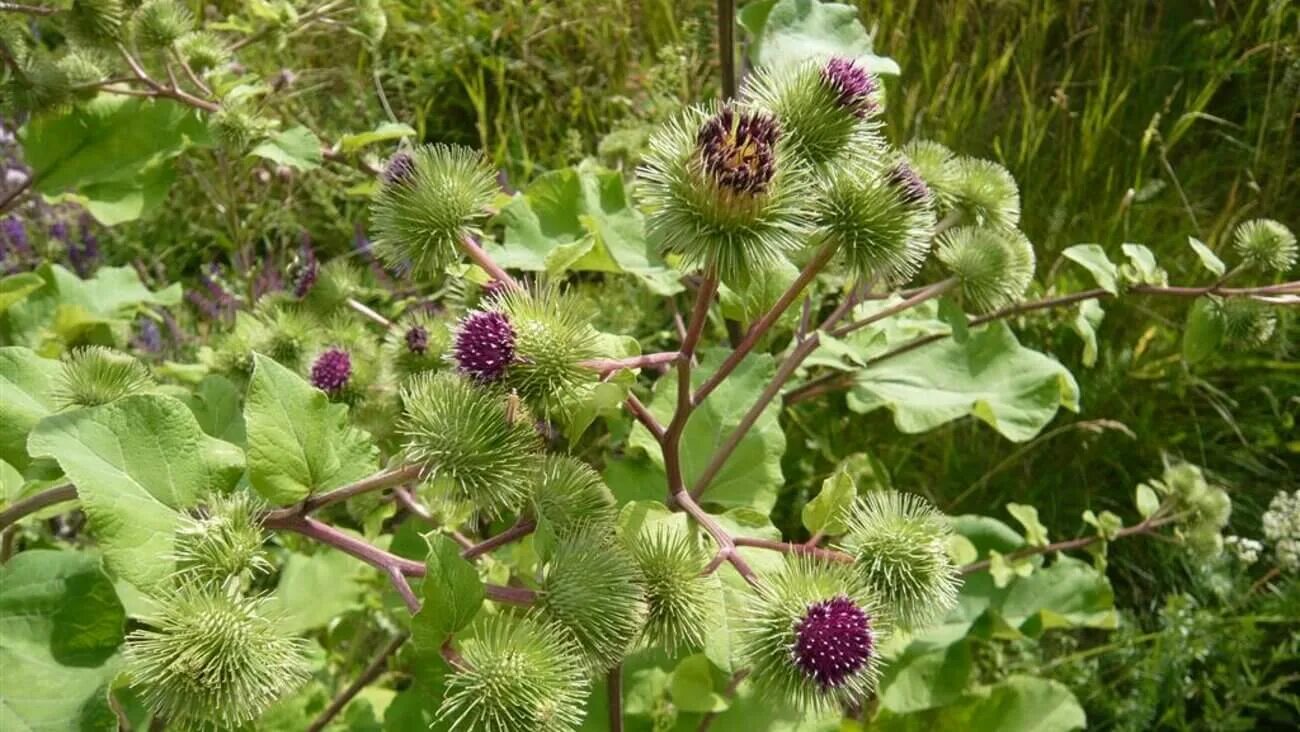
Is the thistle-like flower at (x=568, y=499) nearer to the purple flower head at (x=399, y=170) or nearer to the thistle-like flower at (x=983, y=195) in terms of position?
the purple flower head at (x=399, y=170)

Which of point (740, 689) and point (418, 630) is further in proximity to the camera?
point (740, 689)

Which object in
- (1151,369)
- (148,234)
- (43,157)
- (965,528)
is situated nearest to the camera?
(43,157)

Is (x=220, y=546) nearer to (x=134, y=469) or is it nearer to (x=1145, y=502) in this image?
(x=134, y=469)

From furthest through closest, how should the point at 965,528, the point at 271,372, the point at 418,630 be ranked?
1. the point at 965,528
2. the point at 271,372
3. the point at 418,630

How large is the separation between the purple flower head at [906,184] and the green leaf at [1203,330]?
0.76 m

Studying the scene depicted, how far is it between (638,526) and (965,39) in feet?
8.33

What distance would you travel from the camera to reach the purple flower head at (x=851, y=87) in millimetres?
1023

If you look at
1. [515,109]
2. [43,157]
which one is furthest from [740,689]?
[515,109]

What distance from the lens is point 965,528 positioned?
186cm

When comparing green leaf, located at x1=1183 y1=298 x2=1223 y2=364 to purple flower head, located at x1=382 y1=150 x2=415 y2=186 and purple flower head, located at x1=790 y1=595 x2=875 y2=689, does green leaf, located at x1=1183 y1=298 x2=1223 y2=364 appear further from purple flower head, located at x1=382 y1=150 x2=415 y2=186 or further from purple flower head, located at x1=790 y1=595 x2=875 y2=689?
purple flower head, located at x1=382 y1=150 x2=415 y2=186

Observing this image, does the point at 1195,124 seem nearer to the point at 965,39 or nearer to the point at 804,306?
the point at 965,39

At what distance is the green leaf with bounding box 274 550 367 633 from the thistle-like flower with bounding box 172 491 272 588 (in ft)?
2.08

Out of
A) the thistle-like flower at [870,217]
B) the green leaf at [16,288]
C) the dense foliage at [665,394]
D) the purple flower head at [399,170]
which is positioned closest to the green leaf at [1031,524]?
the dense foliage at [665,394]

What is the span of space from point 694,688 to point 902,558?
1.07ft
